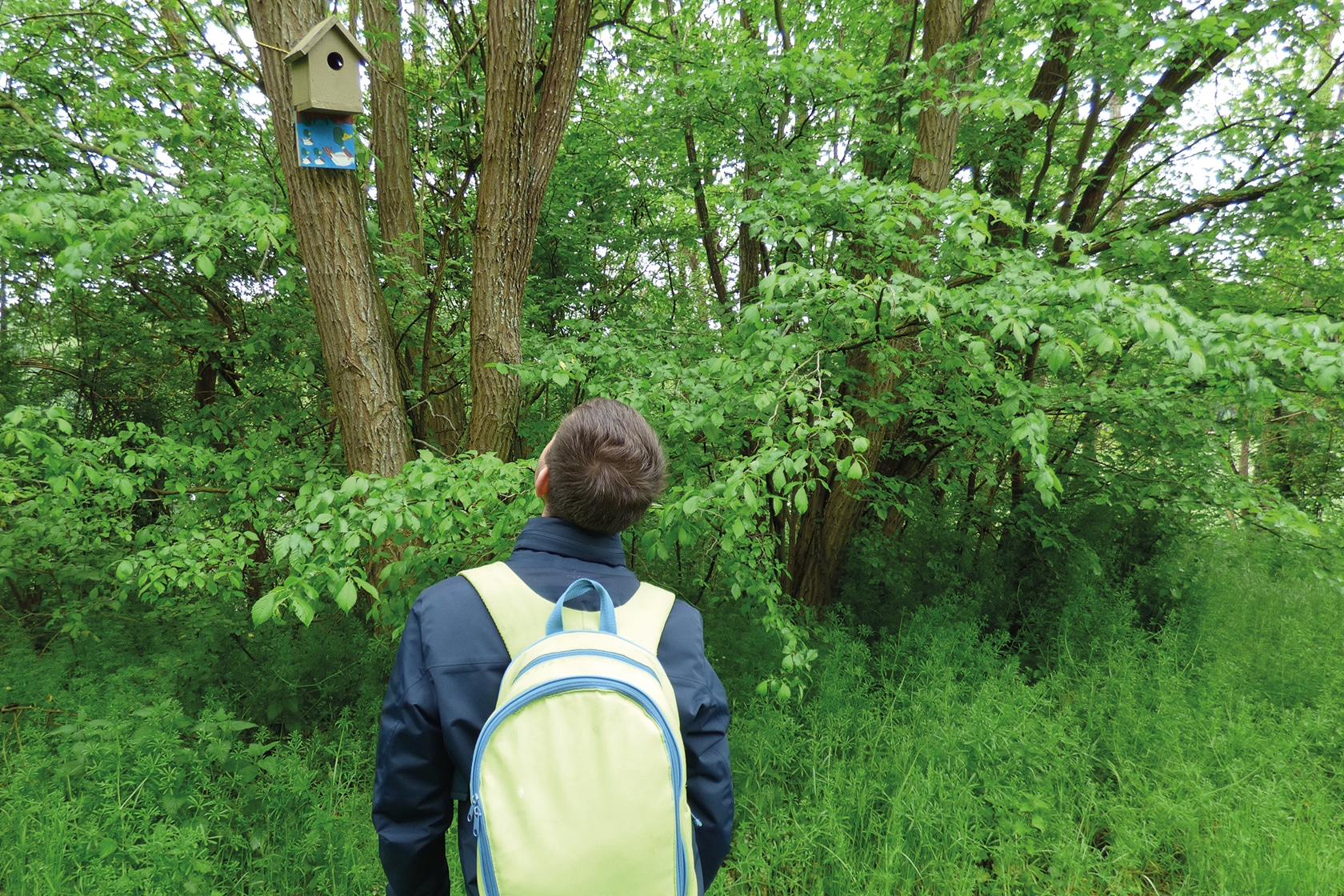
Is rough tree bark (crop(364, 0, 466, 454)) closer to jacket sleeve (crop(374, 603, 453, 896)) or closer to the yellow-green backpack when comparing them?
jacket sleeve (crop(374, 603, 453, 896))

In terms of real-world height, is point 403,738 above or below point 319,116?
below

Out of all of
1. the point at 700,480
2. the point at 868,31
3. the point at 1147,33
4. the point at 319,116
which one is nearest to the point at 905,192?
→ the point at 700,480

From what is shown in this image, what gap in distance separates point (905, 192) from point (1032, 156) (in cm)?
354

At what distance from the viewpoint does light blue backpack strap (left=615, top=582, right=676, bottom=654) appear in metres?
1.25

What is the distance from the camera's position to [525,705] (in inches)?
42.5

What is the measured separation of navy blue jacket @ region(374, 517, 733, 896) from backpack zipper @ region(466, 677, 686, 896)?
135 millimetres

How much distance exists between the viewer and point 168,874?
222 cm

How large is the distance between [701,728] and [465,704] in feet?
1.51

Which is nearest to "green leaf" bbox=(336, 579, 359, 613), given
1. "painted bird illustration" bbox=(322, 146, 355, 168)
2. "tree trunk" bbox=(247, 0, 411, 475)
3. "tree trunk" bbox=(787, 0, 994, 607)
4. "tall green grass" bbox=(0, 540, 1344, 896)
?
"tall green grass" bbox=(0, 540, 1344, 896)

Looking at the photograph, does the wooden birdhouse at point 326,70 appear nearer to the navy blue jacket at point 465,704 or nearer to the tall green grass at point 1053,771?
the navy blue jacket at point 465,704

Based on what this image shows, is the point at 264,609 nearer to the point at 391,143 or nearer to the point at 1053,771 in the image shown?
the point at 1053,771

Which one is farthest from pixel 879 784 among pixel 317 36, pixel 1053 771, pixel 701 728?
pixel 317 36

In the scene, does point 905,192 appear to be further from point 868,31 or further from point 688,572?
point 868,31

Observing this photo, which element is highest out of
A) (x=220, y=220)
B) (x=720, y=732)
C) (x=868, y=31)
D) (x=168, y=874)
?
(x=868, y=31)
